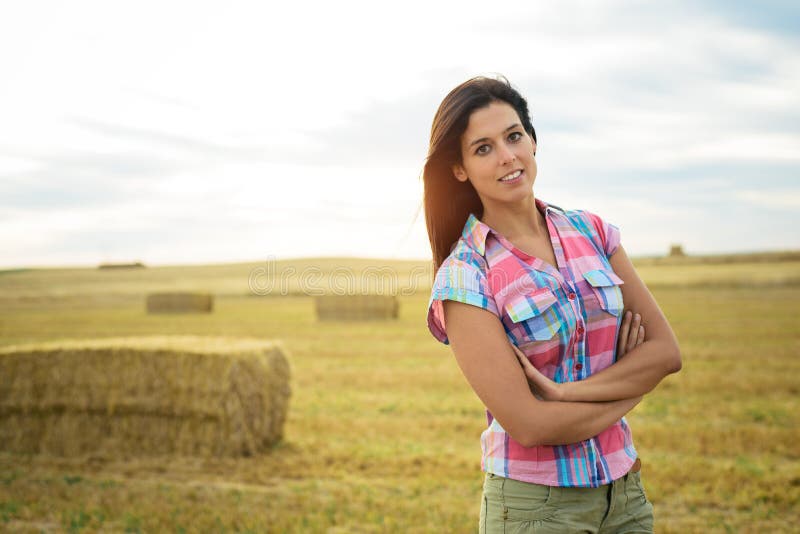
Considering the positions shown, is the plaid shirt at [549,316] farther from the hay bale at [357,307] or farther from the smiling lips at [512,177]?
the hay bale at [357,307]

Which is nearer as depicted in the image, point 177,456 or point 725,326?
point 177,456

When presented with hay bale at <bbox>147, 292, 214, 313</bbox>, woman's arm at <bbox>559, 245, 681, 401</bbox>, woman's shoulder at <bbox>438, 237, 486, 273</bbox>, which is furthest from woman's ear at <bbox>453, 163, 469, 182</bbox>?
hay bale at <bbox>147, 292, 214, 313</bbox>

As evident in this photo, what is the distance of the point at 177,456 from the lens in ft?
25.0

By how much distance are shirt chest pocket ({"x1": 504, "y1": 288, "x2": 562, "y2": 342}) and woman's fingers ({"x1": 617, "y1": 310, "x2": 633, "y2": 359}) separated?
0.32 meters

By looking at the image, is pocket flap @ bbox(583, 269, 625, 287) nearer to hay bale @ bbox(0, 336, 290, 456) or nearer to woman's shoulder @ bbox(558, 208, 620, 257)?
woman's shoulder @ bbox(558, 208, 620, 257)

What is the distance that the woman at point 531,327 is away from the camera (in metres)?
2.11

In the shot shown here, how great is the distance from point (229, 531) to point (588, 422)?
13.0 feet

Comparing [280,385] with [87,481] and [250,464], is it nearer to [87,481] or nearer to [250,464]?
[250,464]

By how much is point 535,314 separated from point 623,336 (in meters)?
0.41

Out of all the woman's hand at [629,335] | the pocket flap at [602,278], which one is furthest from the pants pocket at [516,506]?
the pocket flap at [602,278]

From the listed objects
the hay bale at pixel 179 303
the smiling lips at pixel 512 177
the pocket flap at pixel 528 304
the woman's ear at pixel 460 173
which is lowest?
the hay bale at pixel 179 303

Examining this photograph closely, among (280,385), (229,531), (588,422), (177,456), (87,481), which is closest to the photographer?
(588,422)

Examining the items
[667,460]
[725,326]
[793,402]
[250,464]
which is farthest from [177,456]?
[725,326]

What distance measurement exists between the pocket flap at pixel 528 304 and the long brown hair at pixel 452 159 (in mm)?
398
